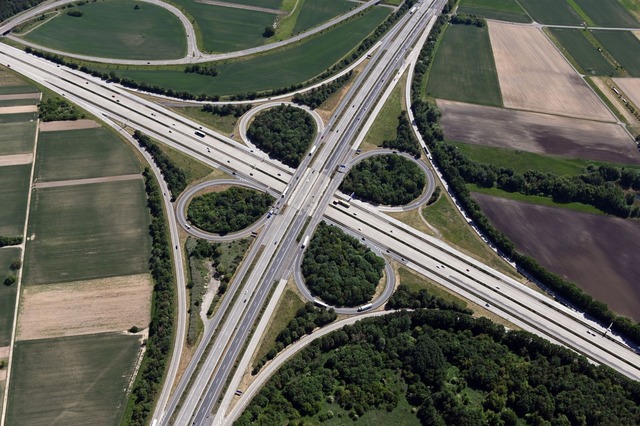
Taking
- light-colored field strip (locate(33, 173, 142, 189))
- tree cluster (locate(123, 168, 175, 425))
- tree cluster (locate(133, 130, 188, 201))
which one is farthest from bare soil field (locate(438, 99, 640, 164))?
light-colored field strip (locate(33, 173, 142, 189))

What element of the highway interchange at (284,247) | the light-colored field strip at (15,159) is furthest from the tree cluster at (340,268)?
the light-colored field strip at (15,159)

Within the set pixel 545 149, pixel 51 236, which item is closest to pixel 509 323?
pixel 545 149

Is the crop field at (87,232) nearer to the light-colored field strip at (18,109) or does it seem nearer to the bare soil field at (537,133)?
the light-colored field strip at (18,109)

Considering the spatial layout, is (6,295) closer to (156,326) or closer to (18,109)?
(156,326)

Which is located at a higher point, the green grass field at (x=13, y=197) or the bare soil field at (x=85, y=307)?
the green grass field at (x=13, y=197)

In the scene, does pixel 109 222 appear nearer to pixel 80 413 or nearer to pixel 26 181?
pixel 26 181

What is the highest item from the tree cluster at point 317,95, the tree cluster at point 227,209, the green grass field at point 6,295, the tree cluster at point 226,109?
the tree cluster at point 317,95

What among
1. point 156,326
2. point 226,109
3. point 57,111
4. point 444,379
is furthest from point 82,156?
point 444,379

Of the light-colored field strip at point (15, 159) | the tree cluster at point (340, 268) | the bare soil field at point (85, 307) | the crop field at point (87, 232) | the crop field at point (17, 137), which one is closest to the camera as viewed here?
the bare soil field at point (85, 307)
